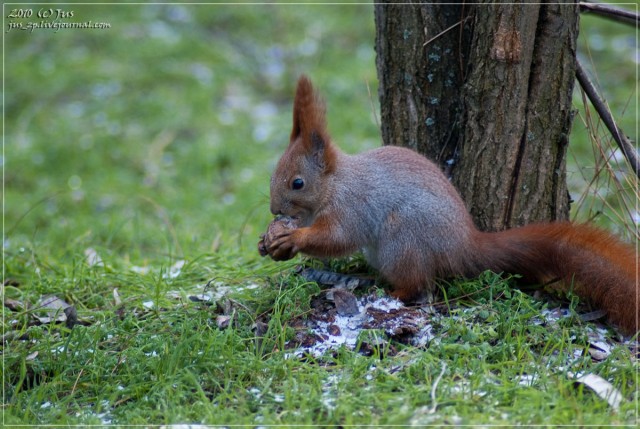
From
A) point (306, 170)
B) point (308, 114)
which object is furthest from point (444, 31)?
point (306, 170)

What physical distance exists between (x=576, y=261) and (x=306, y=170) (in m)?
1.04

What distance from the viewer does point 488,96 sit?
2.94m

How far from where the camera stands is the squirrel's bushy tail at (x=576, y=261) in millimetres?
2654

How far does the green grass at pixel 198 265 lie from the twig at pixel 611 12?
3.85ft

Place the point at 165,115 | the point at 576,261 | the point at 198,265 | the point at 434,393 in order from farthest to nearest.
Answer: the point at 165,115 < the point at 198,265 < the point at 576,261 < the point at 434,393

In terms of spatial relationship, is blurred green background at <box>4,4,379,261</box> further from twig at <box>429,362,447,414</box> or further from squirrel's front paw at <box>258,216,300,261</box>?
twig at <box>429,362,447,414</box>

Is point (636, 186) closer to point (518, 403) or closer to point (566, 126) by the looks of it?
point (566, 126)

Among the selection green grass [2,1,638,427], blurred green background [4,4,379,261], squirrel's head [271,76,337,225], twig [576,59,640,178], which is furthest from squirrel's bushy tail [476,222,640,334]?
blurred green background [4,4,379,261]

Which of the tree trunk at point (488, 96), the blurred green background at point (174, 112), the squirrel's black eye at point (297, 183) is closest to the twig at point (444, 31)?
the tree trunk at point (488, 96)

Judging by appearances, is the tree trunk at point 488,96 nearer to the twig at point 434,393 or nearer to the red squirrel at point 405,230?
the red squirrel at point 405,230

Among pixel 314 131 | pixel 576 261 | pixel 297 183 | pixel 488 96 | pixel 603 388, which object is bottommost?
pixel 603 388

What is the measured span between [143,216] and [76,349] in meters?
2.53

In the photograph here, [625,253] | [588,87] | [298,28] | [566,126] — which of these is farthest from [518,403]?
[298,28]

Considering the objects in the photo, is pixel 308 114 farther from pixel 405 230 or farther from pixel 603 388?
pixel 603 388
